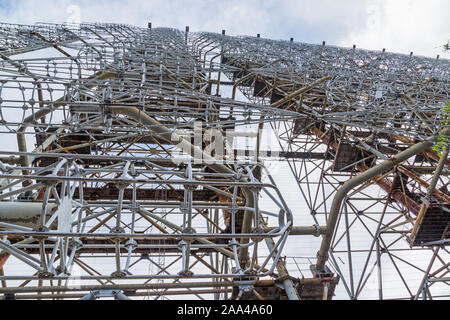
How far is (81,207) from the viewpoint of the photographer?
503 cm

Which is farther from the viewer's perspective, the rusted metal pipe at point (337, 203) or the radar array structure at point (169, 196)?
the rusted metal pipe at point (337, 203)

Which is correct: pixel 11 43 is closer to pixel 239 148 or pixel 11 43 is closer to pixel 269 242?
pixel 239 148

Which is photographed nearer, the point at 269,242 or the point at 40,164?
the point at 269,242

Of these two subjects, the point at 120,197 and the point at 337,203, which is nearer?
the point at 120,197

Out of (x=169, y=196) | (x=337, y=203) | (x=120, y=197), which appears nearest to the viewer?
(x=120, y=197)

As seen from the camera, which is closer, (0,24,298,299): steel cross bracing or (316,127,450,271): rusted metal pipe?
(0,24,298,299): steel cross bracing

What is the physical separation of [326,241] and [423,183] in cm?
557

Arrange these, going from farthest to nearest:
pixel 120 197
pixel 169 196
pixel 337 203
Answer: pixel 169 196
pixel 337 203
pixel 120 197

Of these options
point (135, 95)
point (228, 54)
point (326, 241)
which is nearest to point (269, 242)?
point (326, 241)

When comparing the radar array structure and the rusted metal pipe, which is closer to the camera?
the radar array structure

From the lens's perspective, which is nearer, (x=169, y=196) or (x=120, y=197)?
(x=120, y=197)

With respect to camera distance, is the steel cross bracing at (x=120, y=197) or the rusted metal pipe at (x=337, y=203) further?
the rusted metal pipe at (x=337, y=203)

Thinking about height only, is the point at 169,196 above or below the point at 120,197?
below
